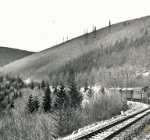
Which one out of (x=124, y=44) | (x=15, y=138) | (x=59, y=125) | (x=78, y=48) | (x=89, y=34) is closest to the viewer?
(x=59, y=125)

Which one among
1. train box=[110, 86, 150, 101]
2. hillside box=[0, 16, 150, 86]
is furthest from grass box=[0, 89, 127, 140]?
hillside box=[0, 16, 150, 86]

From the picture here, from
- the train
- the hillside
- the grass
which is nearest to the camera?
the grass

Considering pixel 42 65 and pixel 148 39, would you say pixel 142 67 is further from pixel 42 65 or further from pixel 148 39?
pixel 42 65

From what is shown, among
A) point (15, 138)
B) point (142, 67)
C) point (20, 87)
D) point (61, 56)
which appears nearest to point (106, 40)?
point (61, 56)

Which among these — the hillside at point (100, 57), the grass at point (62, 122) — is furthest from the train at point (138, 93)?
the hillside at point (100, 57)

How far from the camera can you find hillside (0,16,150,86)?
278ft

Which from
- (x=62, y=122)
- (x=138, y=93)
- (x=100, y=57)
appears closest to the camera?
(x=62, y=122)

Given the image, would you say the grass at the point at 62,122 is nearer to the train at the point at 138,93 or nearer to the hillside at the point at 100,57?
the train at the point at 138,93

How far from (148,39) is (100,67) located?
104 feet

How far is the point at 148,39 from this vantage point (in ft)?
325

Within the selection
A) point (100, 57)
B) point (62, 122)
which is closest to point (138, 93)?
point (62, 122)

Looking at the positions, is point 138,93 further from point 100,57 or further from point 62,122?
point 100,57

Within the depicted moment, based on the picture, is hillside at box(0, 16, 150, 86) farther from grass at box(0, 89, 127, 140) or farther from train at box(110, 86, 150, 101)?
grass at box(0, 89, 127, 140)

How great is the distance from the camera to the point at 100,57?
112000 mm
